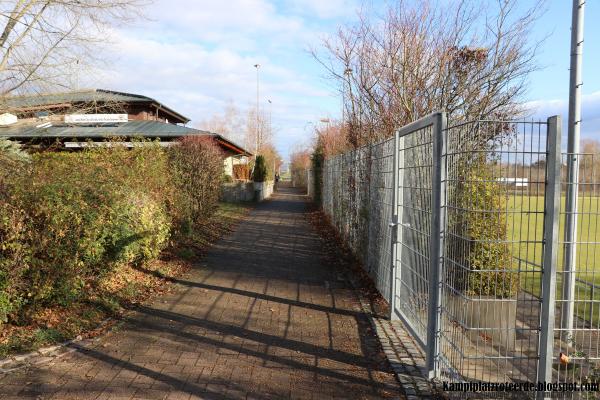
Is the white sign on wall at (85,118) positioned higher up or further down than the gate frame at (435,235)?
higher up

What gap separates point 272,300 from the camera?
715 centimetres

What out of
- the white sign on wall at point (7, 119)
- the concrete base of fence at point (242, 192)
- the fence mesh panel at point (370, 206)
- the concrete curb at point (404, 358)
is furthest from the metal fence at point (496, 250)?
the concrete base of fence at point (242, 192)

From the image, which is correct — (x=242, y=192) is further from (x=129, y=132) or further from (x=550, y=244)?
(x=550, y=244)

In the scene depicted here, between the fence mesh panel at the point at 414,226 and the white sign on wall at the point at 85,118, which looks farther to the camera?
the white sign on wall at the point at 85,118

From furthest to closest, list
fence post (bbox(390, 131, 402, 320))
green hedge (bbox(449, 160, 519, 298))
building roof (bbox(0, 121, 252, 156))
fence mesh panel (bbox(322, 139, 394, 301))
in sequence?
1. building roof (bbox(0, 121, 252, 156))
2. fence mesh panel (bbox(322, 139, 394, 301))
3. fence post (bbox(390, 131, 402, 320))
4. green hedge (bbox(449, 160, 519, 298))

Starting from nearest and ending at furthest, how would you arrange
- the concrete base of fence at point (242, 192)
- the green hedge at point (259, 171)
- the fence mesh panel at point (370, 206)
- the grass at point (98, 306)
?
1. the grass at point (98, 306)
2. the fence mesh panel at point (370, 206)
3. the concrete base of fence at point (242, 192)
4. the green hedge at point (259, 171)

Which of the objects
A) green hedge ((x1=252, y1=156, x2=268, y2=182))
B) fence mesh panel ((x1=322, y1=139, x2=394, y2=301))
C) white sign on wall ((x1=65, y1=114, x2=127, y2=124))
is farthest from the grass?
green hedge ((x1=252, y1=156, x2=268, y2=182))

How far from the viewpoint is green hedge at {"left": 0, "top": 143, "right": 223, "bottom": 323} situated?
513 centimetres

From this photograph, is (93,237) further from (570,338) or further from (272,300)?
(570,338)

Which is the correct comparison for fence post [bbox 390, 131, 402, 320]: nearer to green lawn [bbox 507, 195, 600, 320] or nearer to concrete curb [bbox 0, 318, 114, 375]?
green lawn [bbox 507, 195, 600, 320]

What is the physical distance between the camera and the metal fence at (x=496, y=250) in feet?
11.1

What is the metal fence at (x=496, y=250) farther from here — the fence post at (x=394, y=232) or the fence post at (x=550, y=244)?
the fence post at (x=394, y=232)

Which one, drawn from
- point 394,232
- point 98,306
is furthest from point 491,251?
point 98,306

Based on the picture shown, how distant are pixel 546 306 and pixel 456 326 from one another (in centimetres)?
87
